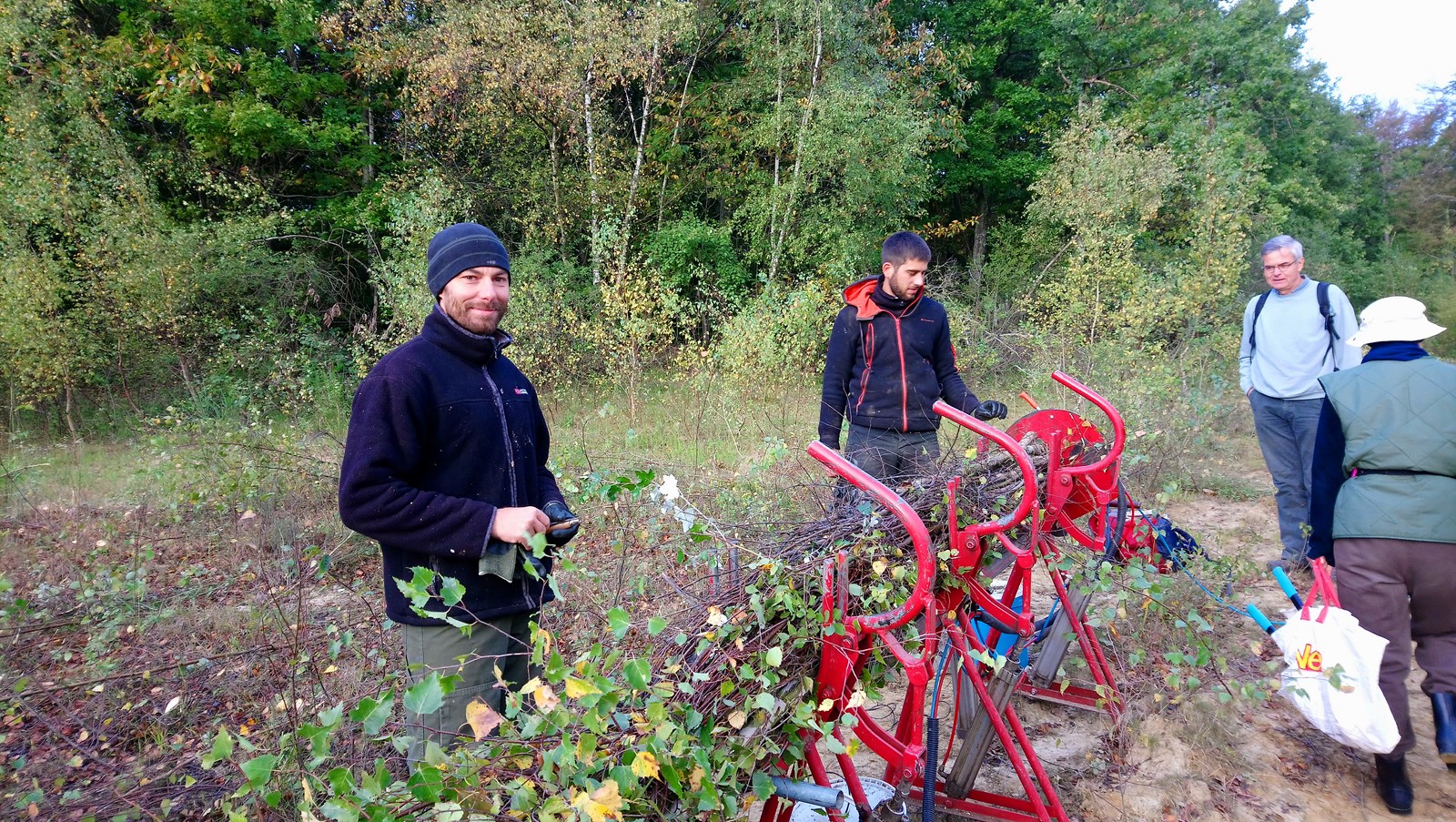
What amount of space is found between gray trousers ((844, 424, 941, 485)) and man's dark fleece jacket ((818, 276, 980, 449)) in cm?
Answer: 5

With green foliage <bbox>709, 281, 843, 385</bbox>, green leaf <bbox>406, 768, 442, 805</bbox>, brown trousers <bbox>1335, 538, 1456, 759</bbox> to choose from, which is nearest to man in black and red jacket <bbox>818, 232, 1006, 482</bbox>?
brown trousers <bbox>1335, 538, 1456, 759</bbox>

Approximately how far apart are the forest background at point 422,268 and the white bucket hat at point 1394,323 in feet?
4.88

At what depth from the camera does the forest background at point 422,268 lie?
4328mm

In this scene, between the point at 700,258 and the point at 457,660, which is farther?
the point at 700,258

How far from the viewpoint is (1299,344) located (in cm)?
436

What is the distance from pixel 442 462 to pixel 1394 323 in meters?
3.48

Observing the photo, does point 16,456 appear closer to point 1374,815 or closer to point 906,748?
point 906,748

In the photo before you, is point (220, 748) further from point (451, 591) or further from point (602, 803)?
point (602, 803)

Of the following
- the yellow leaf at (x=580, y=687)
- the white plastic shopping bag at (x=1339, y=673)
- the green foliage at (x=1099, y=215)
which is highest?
the green foliage at (x=1099, y=215)

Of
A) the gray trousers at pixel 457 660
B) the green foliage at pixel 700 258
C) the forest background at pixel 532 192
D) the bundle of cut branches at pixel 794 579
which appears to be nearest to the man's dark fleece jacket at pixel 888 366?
the bundle of cut branches at pixel 794 579

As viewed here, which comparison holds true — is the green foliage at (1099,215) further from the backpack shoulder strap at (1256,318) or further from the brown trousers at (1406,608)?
the brown trousers at (1406,608)

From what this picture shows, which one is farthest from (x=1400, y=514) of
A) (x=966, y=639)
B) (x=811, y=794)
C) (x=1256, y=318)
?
(x=811, y=794)

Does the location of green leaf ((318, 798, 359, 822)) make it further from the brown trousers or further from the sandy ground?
the brown trousers

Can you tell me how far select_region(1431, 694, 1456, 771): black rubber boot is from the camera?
2754mm
